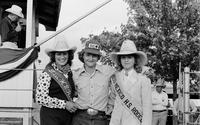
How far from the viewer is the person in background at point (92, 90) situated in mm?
4523

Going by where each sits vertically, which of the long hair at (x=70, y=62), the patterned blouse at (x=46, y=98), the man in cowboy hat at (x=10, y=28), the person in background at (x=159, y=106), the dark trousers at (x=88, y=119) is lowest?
the person in background at (x=159, y=106)

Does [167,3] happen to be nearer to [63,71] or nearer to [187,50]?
[187,50]

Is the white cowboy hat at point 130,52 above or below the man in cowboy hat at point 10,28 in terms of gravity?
below

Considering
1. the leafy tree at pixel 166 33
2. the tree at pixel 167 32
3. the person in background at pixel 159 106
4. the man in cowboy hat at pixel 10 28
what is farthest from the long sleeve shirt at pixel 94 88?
the tree at pixel 167 32

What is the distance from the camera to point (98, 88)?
4547 mm

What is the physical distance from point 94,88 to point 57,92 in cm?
41

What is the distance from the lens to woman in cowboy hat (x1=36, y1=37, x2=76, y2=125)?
4.46m

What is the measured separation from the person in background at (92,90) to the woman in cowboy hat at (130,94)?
15 centimetres

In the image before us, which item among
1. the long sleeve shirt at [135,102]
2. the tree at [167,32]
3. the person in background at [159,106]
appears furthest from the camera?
the tree at [167,32]

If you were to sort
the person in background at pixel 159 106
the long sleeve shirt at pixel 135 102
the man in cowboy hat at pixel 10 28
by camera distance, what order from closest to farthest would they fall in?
the long sleeve shirt at pixel 135 102
the man in cowboy hat at pixel 10 28
the person in background at pixel 159 106

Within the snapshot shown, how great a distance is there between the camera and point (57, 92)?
4.54 metres

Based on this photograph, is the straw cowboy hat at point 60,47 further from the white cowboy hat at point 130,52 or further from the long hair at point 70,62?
the white cowboy hat at point 130,52

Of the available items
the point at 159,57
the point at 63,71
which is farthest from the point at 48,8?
the point at 159,57

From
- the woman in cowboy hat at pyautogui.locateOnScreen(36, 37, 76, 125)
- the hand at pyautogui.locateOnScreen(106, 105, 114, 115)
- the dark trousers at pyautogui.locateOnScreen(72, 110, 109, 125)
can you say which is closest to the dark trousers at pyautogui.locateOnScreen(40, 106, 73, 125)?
the woman in cowboy hat at pyautogui.locateOnScreen(36, 37, 76, 125)
